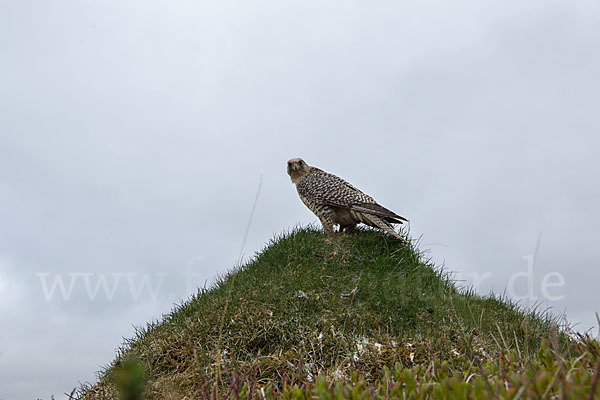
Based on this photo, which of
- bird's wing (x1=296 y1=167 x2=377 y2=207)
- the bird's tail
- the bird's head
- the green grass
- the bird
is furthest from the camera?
the bird's head

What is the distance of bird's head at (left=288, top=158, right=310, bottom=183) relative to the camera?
11614mm

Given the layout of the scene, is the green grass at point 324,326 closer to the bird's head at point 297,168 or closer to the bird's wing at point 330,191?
the bird's wing at point 330,191

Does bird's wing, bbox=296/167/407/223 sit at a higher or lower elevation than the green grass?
higher

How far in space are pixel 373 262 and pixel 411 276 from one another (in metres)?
0.78

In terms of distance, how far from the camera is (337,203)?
10.3 meters

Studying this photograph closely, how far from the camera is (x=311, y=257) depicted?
988 cm

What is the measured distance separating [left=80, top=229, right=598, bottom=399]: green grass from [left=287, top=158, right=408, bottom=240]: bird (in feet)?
1.70

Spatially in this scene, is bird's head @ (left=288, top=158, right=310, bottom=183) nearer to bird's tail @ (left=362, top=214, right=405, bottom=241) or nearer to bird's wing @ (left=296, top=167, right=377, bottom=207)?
bird's wing @ (left=296, top=167, right=377, bottom=207)

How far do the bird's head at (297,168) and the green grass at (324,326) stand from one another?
80.6 inches

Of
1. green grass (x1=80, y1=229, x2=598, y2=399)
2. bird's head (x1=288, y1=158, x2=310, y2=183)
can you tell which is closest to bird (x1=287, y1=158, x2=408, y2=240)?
bird's head (x1=288, y1=158, x2=310, y2=183)

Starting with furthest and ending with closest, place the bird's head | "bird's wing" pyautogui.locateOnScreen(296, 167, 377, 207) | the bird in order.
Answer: the bird's head → "bird's wing" pyautogui.locateOnScreen(296, 167, 377, 207) → the bird

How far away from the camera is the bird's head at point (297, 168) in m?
11.6

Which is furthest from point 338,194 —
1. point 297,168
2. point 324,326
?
point 324,326

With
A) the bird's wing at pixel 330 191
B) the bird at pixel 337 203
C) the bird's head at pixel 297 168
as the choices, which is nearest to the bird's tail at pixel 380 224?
the bird at pixel 337 203
